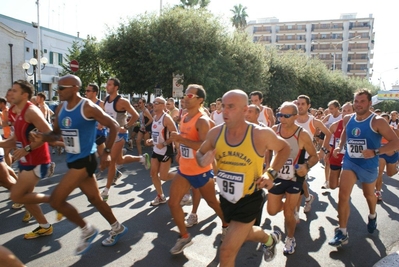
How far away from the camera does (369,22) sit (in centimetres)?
9525

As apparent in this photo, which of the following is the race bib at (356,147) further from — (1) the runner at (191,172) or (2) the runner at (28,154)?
(2) the runner at (28,154)

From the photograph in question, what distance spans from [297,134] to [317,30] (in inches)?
4046

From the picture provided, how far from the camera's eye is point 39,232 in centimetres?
467

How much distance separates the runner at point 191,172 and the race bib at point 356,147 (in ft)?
6.80

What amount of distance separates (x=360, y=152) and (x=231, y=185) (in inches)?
99.5

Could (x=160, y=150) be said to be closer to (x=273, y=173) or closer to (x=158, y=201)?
(x=158, y=201)

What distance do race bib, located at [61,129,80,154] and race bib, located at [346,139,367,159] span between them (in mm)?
3688

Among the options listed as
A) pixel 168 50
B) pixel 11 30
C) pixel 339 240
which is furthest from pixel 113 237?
pixel 11 30

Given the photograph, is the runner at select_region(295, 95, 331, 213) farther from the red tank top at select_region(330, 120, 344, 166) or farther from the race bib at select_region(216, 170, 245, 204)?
the race bib at select_region(216, 170, 245, 204)

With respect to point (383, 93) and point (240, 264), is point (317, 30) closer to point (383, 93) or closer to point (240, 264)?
point (383, 93)

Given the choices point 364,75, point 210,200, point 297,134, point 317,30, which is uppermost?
point 317,30

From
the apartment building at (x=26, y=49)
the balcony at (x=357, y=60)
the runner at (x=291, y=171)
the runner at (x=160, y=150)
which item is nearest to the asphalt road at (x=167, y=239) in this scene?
the runner at (x=291, y=171)

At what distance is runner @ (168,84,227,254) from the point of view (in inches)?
167

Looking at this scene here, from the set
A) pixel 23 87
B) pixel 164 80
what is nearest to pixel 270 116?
pixel 23 87
